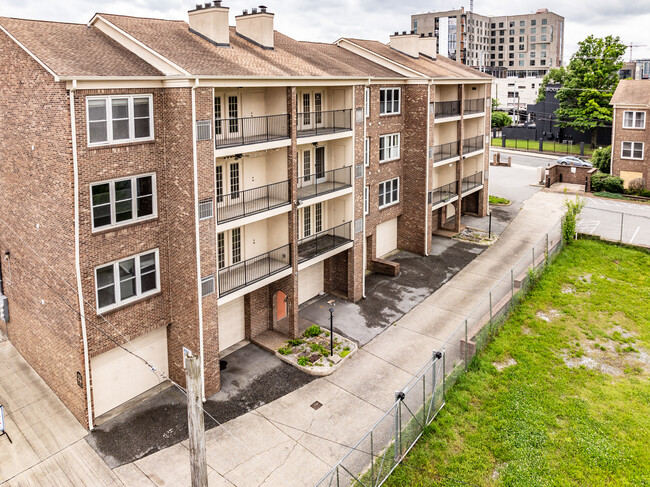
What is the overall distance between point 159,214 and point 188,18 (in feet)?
28.5

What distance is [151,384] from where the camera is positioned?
748 inches

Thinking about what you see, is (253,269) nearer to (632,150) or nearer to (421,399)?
(421,399)

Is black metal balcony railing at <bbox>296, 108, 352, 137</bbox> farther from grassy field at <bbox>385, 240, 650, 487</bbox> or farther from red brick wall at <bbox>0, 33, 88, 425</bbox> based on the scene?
grassy field at <bbox>385, 240, 650, 487</bbox>

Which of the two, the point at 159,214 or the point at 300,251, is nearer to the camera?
the point at 159,214

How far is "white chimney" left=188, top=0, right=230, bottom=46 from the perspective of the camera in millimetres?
20547

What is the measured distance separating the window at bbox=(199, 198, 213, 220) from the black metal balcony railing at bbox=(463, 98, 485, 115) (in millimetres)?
24699

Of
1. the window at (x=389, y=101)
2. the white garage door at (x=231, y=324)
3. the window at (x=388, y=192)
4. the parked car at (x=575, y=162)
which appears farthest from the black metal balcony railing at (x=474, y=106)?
the white garage door at (x=231, y=324)

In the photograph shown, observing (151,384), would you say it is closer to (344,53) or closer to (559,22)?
(344,53)

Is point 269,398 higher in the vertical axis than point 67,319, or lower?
lower

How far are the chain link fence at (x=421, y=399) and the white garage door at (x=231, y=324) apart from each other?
7.29 metres

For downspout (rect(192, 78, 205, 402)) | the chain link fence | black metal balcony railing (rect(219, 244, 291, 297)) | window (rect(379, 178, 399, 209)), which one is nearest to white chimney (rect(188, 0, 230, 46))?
downspout (rect(192, 78, 205, 402))

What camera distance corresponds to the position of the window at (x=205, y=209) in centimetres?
1747

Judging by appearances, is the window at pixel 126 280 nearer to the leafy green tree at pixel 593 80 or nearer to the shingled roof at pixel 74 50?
the shingled roof at pixel 74 50

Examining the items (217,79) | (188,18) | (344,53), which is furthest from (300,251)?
(344,53)
